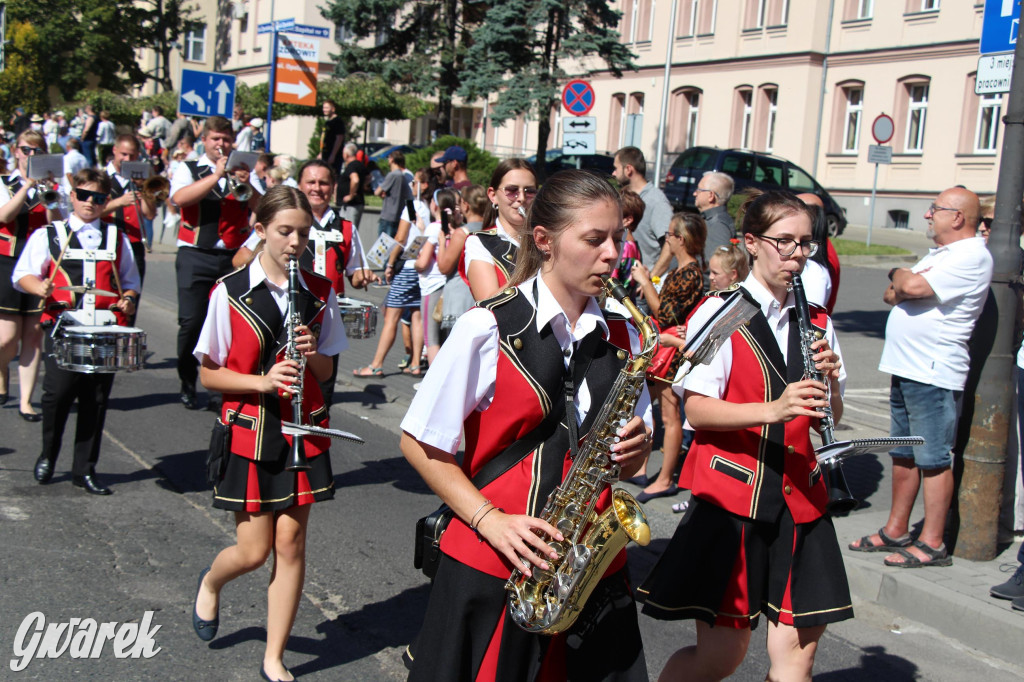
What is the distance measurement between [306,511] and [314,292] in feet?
3.05

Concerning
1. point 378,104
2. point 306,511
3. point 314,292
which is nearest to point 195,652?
point 306,511

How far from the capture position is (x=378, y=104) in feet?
116

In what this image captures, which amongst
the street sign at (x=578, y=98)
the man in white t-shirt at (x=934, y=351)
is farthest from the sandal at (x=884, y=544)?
the street sign at (x=578, y=98)

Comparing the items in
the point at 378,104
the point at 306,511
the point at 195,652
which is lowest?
the point at 195,652

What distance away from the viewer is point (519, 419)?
259 centimetres

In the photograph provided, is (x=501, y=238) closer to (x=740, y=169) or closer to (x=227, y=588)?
(x=227, y=588)

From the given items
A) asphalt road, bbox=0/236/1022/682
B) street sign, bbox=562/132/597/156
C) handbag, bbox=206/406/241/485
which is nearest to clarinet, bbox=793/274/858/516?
asphalt road, bbox=0/236/1022/682

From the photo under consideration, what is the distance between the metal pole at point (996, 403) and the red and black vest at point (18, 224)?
6985mm

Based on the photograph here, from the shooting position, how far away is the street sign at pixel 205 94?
16938mm

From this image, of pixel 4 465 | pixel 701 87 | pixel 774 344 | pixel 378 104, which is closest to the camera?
pixel 774 344

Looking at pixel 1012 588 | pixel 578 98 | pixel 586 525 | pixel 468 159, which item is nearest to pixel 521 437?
pixel 586 525

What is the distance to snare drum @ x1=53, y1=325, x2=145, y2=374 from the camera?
242 inches

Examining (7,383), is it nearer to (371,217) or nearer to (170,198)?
(170,198)
